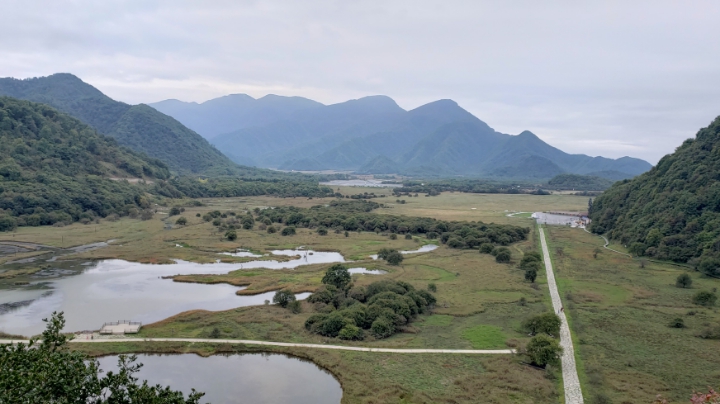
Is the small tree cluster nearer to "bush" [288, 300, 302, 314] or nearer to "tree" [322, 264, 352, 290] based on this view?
"tree" [322, 264, 352, 290]

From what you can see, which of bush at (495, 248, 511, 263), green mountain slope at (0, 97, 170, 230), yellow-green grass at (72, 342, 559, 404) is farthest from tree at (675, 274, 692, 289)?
green mountain slope at (0, 97, 170, 230)

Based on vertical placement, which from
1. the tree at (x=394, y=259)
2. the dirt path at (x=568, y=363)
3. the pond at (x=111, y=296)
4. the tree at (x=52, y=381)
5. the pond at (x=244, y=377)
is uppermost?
the tree at (x=52, y=381)

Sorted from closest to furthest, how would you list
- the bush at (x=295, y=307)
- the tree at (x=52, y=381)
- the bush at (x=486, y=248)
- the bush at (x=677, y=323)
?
the tree at (x=52, y=381) → the bush at (x=677, y=323) → the bush at (x=295, y=307) → the bush at (x=486, y=248)

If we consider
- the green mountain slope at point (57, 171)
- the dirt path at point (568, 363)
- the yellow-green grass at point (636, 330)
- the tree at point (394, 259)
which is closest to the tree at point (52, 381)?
the dirt path at point (568, 363)

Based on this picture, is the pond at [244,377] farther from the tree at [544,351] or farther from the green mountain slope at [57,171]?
the green mountain slope at [57,171]

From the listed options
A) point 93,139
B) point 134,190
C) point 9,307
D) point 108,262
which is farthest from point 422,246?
point 93,139

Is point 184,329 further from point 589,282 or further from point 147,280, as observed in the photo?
point 589,282

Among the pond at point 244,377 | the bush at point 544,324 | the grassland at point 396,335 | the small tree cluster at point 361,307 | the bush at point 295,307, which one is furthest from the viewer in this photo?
the bush at point 295,307
